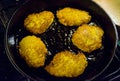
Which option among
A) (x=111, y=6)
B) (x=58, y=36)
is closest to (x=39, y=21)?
(x=58, y=36)

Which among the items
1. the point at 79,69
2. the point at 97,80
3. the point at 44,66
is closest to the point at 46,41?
the point at 44,66

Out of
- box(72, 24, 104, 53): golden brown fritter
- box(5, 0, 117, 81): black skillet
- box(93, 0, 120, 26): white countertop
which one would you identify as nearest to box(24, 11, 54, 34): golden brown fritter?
box(5, 0, 117, 81): black skillet

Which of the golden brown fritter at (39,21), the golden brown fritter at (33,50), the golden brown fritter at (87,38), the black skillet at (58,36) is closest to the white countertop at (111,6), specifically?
the black skillet at (58,36)

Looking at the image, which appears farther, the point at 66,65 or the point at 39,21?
the point at 39,21

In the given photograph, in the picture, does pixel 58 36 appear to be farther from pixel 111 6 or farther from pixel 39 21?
pixel 111 6

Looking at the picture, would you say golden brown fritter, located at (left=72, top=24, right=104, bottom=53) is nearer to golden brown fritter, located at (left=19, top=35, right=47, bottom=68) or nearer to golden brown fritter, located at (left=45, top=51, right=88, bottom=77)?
golden brown fritter, located at (left=45, top=51, right=88, bottom=77)
